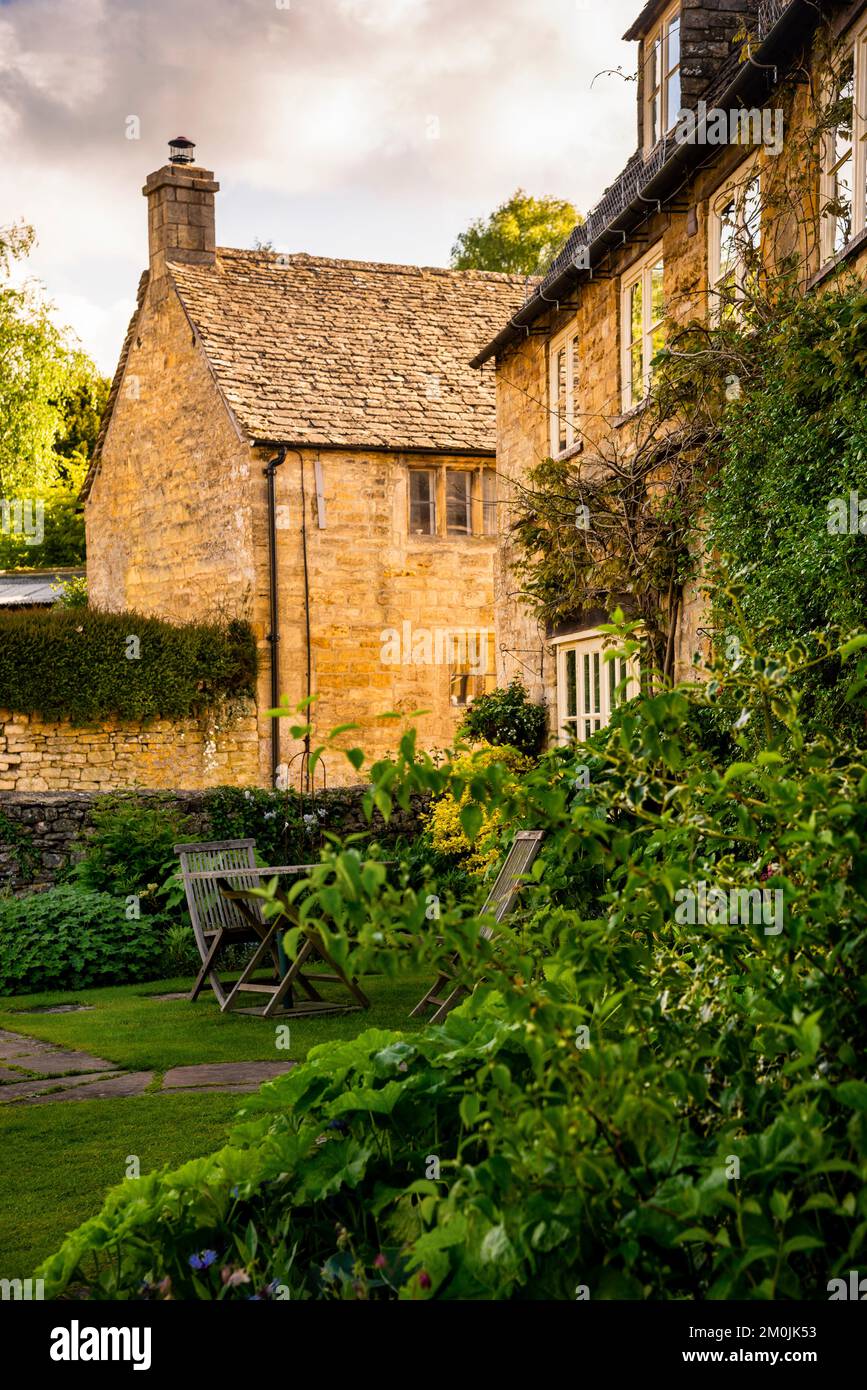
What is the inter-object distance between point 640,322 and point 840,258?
12.5 ft

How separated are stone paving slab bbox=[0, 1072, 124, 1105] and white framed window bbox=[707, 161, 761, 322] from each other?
629 centimetres

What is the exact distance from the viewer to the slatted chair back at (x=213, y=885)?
29.3 ft

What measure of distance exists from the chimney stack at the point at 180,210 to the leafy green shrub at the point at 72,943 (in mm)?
14626

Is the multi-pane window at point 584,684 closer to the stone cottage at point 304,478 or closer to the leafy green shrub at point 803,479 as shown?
the leafy green shrub at point 803,479

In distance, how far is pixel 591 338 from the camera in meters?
12.5

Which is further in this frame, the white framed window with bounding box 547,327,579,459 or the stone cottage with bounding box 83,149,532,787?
the stone cottage with bounding box 83,149,532,787

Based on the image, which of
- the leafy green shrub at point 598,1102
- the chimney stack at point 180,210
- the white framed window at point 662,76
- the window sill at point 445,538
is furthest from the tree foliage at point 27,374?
the leafy green shrub at point 598,1102

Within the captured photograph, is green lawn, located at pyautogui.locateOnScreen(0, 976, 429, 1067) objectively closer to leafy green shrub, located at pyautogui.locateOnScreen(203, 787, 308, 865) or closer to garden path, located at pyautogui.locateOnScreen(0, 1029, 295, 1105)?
garden path, located at pyautogui.locateOnScreen(0, 1029, 295, 1105)

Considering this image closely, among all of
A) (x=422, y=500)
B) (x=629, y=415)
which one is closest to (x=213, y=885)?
(x=629, y=415)

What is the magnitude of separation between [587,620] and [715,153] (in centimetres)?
429

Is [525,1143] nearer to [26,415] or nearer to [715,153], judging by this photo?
[715,153]

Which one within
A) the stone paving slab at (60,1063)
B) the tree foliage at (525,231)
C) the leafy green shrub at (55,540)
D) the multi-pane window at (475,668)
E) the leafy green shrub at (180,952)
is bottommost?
the leafy green shrub at (180,952)

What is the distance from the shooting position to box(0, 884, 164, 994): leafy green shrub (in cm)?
998

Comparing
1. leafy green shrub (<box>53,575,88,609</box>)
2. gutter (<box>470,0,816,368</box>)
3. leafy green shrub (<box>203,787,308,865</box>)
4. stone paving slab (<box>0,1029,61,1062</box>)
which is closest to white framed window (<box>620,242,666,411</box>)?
gutter (<box>470,0,816,368</box>)
